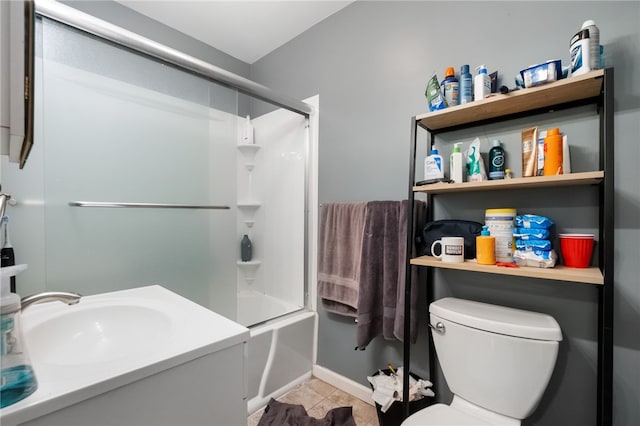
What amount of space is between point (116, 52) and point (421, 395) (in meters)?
2.10

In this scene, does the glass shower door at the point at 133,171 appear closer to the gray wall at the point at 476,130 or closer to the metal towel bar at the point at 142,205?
the metal towel bar at the point at 142,205

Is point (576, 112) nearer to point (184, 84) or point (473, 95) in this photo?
point (473, 95)

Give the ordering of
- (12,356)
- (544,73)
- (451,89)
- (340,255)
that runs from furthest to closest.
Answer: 1. (340,255)
2. (451,89)
3. (544,73)
4. (12,356)

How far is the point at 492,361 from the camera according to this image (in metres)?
0.94

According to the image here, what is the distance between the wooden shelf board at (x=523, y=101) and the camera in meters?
0.84

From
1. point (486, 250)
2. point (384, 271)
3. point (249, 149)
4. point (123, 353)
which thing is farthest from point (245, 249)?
point (486, 250)

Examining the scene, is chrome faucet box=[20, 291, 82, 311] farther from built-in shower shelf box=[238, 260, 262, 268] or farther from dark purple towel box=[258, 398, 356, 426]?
built-in shower shelf box=[238, 260, 262, 268]

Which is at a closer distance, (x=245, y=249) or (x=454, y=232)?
(x=454, y=232)

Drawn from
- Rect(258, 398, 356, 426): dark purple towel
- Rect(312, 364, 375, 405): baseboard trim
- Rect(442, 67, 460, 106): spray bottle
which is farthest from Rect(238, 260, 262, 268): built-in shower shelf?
Rect(442, 67, 460, 106): spray bottle

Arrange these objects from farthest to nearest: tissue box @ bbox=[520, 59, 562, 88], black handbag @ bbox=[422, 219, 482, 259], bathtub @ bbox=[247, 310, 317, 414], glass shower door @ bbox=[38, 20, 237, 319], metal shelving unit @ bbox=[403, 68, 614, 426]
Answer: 1. bathtub @ bbox=[247, 310, 317, 414]
2. glass shower door @ bbox=[38, 20, 237, 319]
3. black handbag @ bbox=[422, 219, 482, 259]
4. tissue box @ bbox=[520, 59, 562, 88]
5. metal shelving unit @ bbox=[403, 68, 614, 426]

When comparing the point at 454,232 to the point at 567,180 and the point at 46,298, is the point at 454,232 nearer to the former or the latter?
the point at 567,180

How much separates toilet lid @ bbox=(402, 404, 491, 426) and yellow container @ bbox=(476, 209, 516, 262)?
1.86 ft

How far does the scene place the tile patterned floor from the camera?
1.40m

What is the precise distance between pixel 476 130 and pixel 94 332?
1742mm
